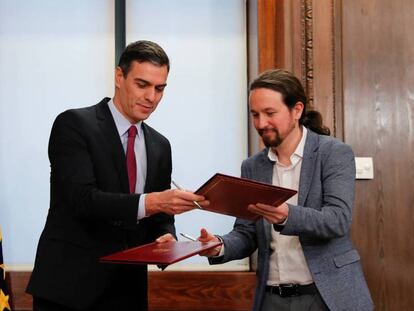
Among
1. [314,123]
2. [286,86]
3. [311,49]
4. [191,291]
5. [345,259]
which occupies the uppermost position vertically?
[311,49]

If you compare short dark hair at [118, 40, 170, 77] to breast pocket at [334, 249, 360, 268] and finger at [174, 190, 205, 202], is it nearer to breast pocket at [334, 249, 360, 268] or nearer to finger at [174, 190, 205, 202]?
finger at [174, 190, 205, 202]

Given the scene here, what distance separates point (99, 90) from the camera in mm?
3338

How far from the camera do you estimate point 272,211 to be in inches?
67.1

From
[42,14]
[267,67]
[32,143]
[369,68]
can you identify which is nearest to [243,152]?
[267,67]

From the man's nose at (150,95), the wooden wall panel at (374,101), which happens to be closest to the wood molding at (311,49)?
the wooden wall panel at (374,101)

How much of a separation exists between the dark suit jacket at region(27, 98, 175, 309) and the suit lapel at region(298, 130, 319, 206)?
52 cm

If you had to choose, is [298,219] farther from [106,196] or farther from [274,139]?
[106,196]

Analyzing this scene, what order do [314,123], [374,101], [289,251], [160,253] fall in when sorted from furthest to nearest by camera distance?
[374,101] < [314,123] < [289,251] < [160,253]

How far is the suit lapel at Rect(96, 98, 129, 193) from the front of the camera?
73.7 inches

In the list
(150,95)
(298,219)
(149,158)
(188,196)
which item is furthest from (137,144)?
(298,219)

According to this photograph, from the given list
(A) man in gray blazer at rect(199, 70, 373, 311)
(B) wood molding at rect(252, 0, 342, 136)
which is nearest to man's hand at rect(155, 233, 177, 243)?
(A) man in gray blazer at rect(199, 70, 373, 311)

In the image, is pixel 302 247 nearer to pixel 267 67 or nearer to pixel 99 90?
pixel 267 67

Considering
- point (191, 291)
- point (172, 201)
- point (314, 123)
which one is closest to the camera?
point (172, 201)

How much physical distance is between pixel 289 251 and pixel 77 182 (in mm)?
722
